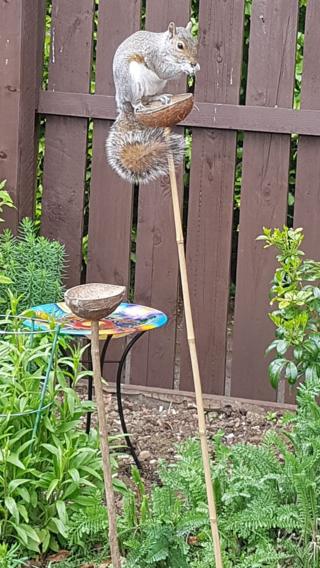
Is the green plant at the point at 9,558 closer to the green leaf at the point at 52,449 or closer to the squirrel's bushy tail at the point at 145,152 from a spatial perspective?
the green leaf at the point at 52,449

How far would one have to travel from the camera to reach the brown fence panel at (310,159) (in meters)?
4.58

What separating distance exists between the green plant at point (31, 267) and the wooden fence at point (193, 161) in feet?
0.72

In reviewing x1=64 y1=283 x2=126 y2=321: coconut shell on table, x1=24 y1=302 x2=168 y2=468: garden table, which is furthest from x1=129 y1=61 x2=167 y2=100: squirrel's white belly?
x1=64 y1=283 x2=126 y2=321: coconut shell on table

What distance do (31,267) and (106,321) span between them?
0.73 metres

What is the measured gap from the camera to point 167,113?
2.58 meters

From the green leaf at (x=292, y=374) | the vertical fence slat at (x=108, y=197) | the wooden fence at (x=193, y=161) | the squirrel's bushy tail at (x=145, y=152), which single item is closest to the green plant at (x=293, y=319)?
the green leaf at (x=292, y=374)

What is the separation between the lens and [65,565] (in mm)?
3129

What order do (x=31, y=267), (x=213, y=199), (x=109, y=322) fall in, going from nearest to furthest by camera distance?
(x=109, y=322) → (x=31, y=267) → (x=213, y=199)

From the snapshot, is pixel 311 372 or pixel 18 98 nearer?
pixel 311 372

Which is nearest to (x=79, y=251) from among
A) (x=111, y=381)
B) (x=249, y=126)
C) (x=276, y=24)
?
(x=111, y=381)

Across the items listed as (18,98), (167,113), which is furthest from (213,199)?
(167,113)

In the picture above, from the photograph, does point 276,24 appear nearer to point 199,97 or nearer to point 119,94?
point 199,97

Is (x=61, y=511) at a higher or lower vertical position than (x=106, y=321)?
lower

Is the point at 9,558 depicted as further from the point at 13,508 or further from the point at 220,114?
the point at 220,114
